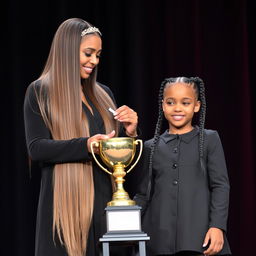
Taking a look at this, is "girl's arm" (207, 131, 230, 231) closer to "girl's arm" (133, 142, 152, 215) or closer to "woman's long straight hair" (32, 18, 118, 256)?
"girl's arm" (133, 142, 152, 215)

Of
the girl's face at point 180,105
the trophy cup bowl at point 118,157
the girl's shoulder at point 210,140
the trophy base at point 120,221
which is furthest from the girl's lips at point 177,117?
the trophy base at point 120,221

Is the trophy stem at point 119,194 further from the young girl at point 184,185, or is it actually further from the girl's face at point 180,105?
the girl's face at point 180,105

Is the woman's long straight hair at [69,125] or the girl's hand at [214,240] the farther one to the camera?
the girl's hand at [214,240]

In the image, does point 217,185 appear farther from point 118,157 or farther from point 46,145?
point 46,145

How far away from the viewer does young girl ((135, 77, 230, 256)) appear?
2.51 m

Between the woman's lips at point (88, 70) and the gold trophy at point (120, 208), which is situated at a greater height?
the woman's lips at point (88, 70)

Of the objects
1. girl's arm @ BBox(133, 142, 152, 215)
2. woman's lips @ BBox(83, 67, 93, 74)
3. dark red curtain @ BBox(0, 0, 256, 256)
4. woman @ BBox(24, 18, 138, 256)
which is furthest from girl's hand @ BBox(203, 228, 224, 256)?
dark red curtain @ BBox(0, 0, 256, 256)

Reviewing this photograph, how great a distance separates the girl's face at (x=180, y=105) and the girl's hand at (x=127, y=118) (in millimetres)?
249

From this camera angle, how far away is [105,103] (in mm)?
2562

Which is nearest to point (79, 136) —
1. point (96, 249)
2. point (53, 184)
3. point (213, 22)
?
point (53, 184)

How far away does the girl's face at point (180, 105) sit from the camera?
104 inches

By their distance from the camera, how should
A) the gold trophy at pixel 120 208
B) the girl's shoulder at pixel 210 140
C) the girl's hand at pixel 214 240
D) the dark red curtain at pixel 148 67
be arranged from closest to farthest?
the gold trophy at pixel 120 208 → the girl's hand at pixel 214 240 → the girl's shoulder at pixel 210 140 → the dark red curtain at pixel 148 67

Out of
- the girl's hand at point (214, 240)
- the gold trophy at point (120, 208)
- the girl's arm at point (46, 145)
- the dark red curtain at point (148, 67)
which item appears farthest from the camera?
the dark red curtain at point (148, 67)

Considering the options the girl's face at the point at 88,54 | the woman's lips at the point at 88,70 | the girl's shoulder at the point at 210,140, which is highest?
the girl's face at the point at 88,54
